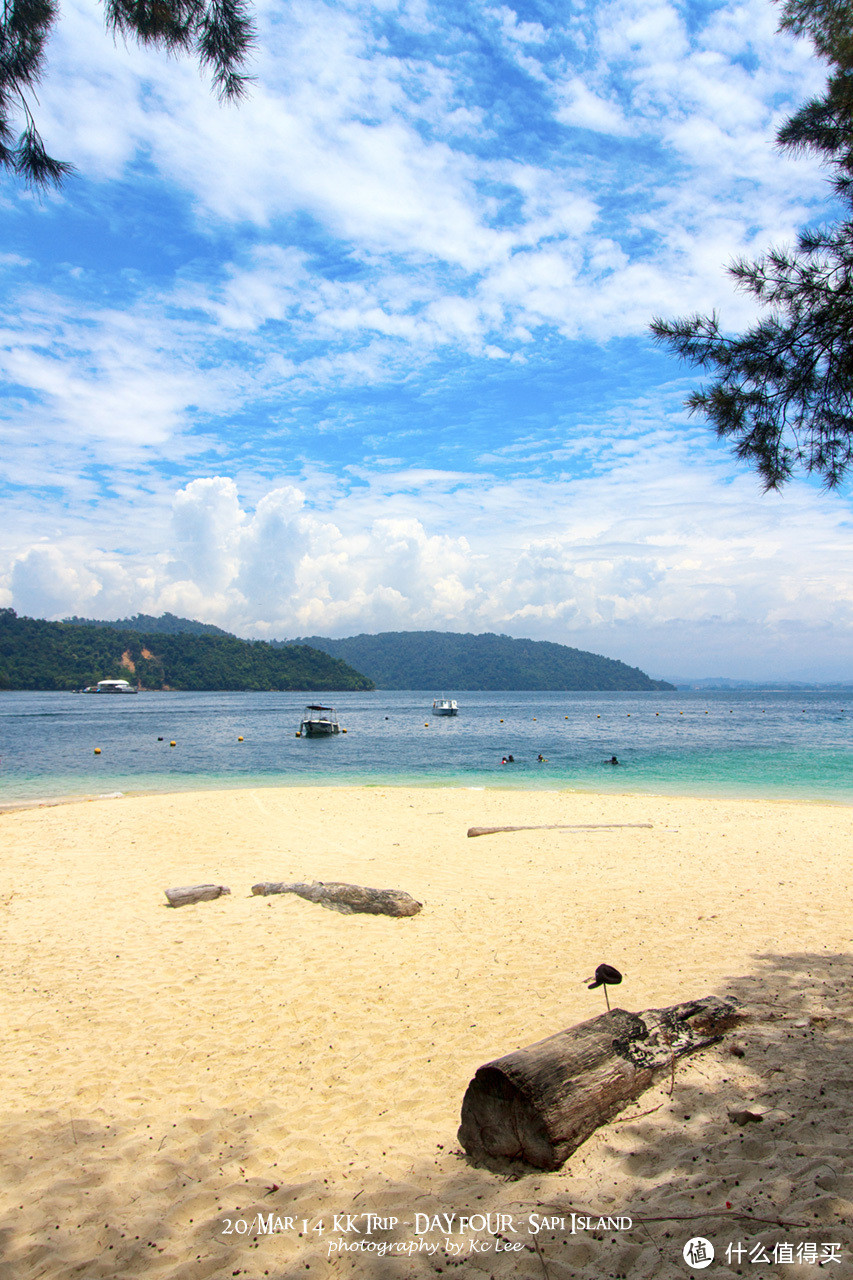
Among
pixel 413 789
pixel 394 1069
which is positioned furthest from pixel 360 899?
pixel 413 789

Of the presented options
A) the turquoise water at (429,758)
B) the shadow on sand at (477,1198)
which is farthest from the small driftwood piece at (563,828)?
the shadow on sand at (477,1198)

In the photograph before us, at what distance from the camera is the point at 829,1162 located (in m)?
3.51

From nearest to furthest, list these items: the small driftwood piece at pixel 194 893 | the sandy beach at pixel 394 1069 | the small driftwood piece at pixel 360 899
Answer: the sandy beach at pixel 394 1069 < the small driftwood piece at pixel 360 899 < the small driftwood piece at pixel 194 893

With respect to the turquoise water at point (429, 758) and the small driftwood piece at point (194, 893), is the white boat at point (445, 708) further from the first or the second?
the small driftwood piece at point (194, 893)

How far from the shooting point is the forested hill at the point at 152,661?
137750mm

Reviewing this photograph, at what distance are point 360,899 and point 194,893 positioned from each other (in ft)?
8.39

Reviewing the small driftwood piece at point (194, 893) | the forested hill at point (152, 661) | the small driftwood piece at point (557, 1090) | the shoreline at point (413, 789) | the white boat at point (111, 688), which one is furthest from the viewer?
the forested hill at point (152, 661)

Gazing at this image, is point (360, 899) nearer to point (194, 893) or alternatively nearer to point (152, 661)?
point (194, 893)

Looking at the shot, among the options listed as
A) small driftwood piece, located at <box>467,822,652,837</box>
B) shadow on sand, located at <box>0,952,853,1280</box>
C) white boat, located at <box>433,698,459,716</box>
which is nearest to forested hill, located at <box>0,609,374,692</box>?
white boat, located at <box>433,698,459,716</box>

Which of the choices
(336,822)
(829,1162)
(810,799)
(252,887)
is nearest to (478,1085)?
(829,1162)

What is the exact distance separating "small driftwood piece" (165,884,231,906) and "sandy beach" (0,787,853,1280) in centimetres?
20

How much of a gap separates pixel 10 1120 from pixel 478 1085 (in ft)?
11.0

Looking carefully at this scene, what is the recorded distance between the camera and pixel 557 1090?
3805 millimetres

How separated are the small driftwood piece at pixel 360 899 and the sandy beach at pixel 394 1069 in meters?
0.18
